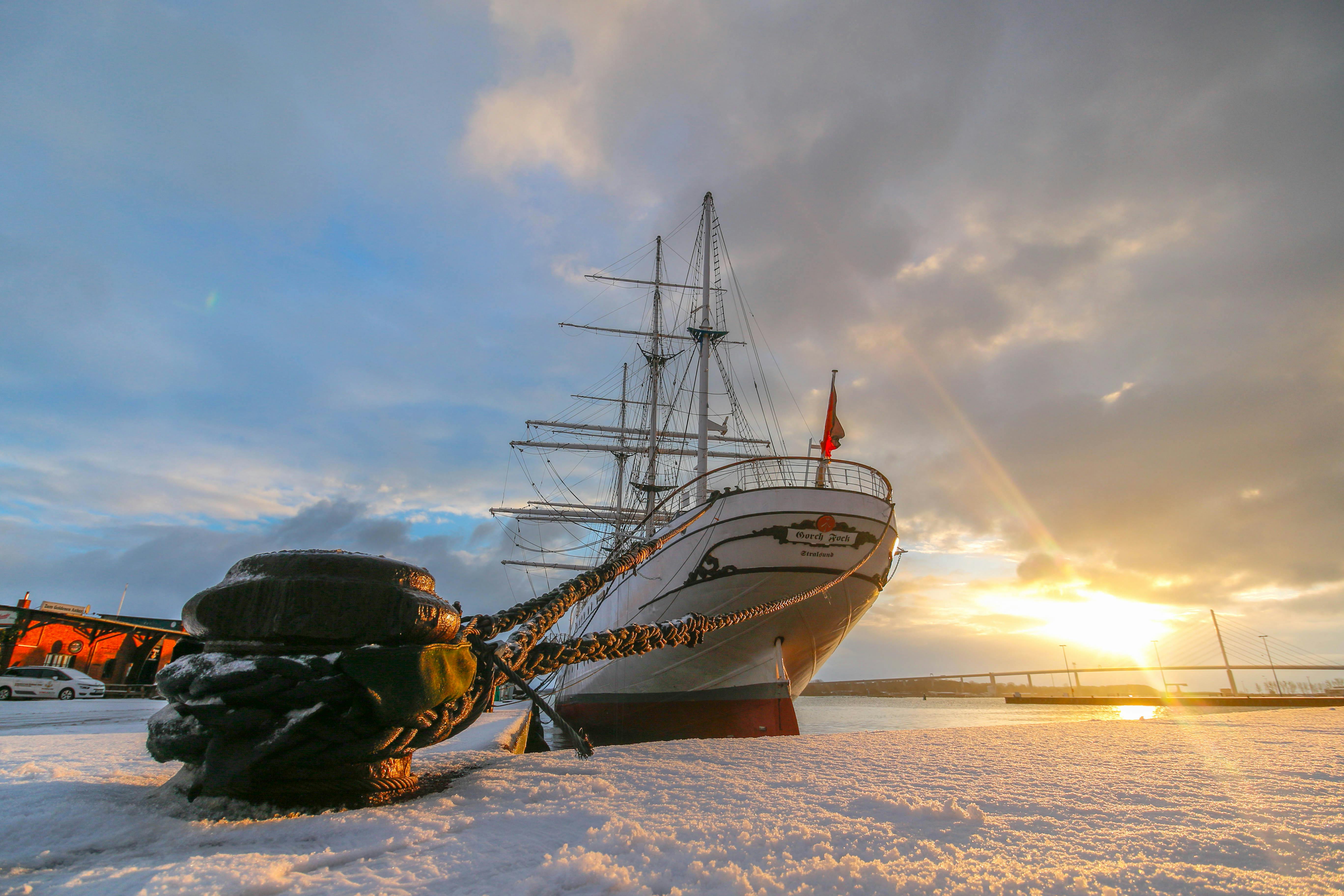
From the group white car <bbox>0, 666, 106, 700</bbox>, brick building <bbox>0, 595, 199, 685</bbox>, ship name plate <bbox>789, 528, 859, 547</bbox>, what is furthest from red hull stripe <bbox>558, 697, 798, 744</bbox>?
brick building <bbox>0, 595, 199, 685</bbox>

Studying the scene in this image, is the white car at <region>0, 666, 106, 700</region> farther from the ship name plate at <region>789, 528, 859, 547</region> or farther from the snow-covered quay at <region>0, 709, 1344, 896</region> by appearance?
the ship name plate at <region>789, 528, 859, 547</region>

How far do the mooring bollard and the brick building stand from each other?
19.5 meters

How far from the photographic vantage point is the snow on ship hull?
1020 cm

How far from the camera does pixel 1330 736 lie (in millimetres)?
4668

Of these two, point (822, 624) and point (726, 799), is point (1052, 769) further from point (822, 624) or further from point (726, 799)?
point (822, 624)

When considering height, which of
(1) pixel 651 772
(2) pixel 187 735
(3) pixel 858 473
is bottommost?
(1) pixel 651 772

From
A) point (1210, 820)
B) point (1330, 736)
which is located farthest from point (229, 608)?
point (1330, 736)

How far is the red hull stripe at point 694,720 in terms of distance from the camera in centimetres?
1087

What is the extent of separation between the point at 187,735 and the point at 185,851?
47 centimetres

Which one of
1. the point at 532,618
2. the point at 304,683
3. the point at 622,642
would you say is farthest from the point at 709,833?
the point at 622,642

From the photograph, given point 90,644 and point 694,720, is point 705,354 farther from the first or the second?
point 90,644

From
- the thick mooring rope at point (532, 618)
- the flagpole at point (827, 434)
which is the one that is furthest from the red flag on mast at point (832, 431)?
the thick mooring rope at point (532, 618)

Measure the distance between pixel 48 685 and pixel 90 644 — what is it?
9.73 meters

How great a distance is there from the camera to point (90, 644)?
66.2 ft
